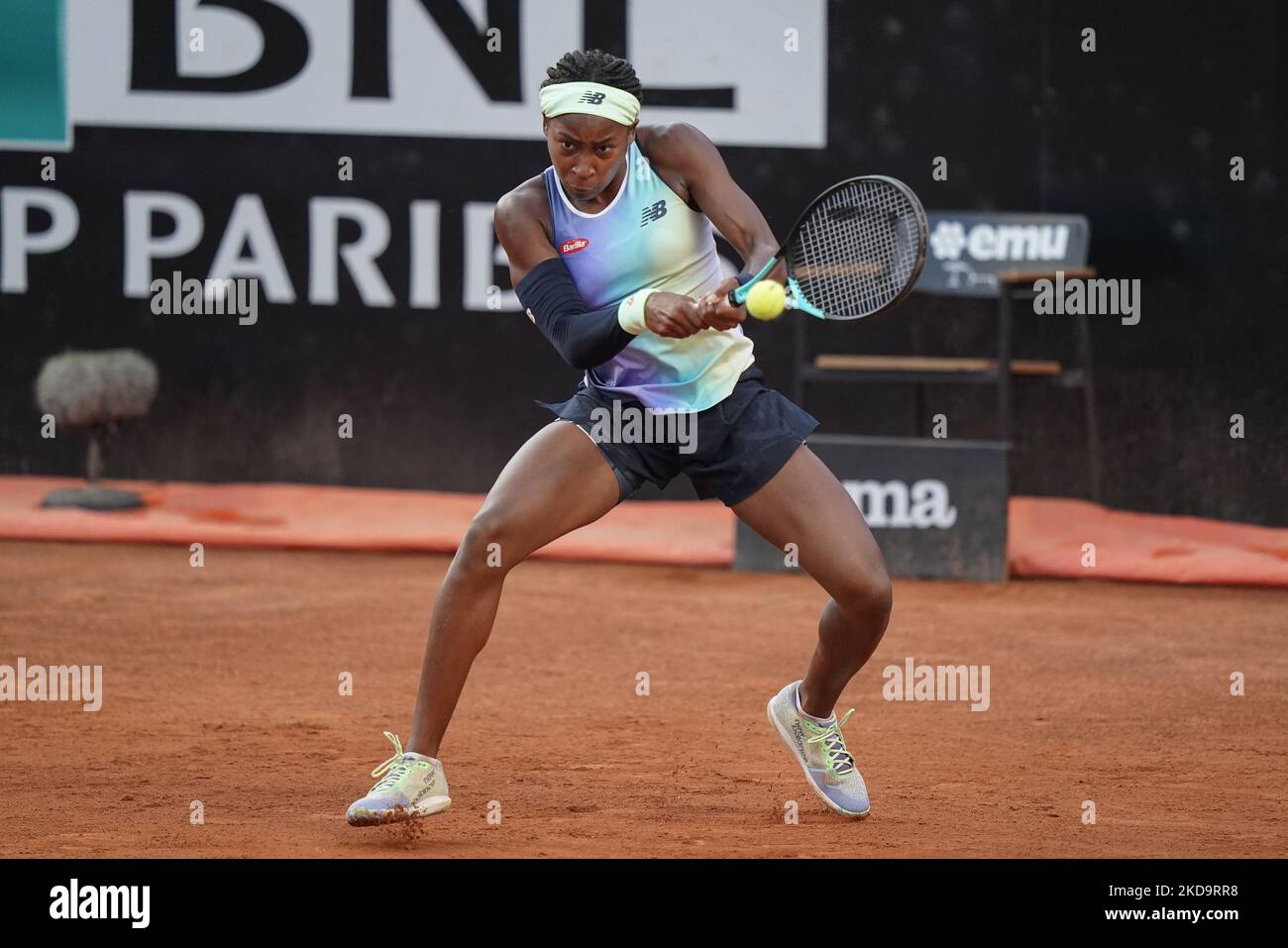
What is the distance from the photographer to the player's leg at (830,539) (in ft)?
12.0

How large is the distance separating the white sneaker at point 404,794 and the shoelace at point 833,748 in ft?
2.88

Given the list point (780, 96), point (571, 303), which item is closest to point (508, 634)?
point (571, 303)

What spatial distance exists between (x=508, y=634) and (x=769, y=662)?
1.05 meters

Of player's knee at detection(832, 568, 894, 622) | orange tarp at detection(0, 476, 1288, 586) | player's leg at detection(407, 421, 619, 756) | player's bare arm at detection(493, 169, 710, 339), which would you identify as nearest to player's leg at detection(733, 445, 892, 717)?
player's knee at detection(832, 568, 894, 622)

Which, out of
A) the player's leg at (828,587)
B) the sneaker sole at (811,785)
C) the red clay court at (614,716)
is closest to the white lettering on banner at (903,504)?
the red clay court at (614,716)

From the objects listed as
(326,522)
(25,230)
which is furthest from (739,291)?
(25,230)

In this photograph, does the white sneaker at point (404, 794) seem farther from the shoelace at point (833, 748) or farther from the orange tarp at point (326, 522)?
the orange tarp at point (326, 522)

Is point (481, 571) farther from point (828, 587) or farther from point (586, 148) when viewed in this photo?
point (586, 148)

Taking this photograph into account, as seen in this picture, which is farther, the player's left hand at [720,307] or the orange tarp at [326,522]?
the orange tarp at [326,522]

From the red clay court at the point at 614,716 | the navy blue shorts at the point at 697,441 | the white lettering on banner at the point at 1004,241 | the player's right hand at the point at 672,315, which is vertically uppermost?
the white lettering on banner at the point at 1004,241

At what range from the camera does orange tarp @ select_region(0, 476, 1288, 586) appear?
7535 mm

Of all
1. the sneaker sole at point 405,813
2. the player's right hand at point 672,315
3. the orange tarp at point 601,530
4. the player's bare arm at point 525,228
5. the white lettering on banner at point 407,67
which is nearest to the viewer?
the player's right hand at point 672,315

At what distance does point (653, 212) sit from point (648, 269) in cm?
13

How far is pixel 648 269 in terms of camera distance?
3.71 meters
